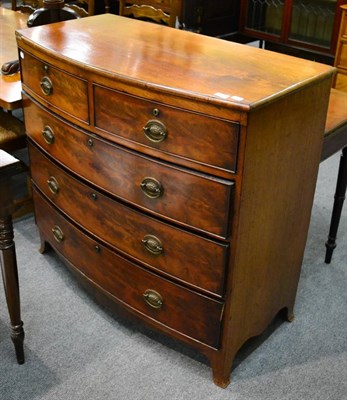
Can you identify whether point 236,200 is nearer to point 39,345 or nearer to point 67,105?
point 67,105

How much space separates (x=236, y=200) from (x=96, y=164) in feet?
1.71

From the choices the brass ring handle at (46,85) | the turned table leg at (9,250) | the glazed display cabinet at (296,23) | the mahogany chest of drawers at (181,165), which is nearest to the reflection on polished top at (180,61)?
the mahogany chest of drawers at (181,165)

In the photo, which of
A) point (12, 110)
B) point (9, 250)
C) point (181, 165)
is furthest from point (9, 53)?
point (181, 165)

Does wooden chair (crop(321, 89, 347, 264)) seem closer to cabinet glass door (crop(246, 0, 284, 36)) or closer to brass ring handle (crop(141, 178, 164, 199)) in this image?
brass ring handle (crop(141, 178, 164, 199))

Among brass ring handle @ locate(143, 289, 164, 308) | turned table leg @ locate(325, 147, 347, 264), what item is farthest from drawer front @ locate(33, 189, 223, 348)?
turned table leg @ locate(325, 147, 347, 264)

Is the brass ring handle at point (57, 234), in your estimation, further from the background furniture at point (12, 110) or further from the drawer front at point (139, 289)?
the background furniture at point (12, 110)

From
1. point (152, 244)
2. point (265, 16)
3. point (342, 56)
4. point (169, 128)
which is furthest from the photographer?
point (265, 16)

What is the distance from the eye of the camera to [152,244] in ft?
5.82

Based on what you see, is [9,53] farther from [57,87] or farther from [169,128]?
[169,128]

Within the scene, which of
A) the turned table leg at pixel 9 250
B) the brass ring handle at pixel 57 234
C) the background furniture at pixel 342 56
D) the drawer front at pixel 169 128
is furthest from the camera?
the background furniture at pixel 342 56

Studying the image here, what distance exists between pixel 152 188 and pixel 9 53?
56.3 inches

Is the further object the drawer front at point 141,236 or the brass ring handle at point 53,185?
the brass ring handle at point 53,185

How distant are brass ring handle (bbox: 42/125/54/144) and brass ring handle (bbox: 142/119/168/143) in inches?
20.3

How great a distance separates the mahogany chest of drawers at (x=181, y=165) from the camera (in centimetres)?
151
